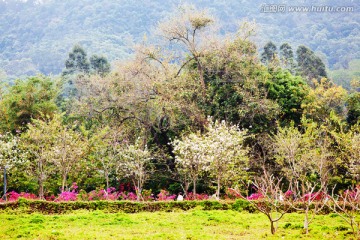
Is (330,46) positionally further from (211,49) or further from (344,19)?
(211,49)

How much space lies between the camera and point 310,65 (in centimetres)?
4797

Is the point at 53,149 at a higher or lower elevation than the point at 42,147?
lower

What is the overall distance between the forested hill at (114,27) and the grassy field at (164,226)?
53.2 metres

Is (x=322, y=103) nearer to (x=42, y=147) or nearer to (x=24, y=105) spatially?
(x=42, y=147)

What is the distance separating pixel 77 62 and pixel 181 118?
2807 centimetres

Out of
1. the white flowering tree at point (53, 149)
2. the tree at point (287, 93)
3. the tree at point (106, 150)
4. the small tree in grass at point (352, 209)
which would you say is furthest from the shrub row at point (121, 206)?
the tree at point (287, 93)

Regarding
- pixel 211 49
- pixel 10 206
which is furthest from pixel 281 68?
pixel 10 206

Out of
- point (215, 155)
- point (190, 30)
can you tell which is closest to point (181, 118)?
point (215, 155)

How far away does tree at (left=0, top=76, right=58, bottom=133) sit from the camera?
29.4m

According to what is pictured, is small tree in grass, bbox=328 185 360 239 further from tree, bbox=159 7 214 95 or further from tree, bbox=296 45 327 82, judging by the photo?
tree, bbox=296 45 327 82

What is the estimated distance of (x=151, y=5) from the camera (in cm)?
10231

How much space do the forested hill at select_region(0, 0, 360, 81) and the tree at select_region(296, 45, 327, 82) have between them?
18.1 m

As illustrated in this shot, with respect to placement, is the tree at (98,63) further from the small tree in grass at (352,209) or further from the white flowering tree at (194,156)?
the small tree in grass at (352,209)

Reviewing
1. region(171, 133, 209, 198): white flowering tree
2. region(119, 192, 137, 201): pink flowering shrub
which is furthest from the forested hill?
region(171, 133, 209, 198): white flowering tree
